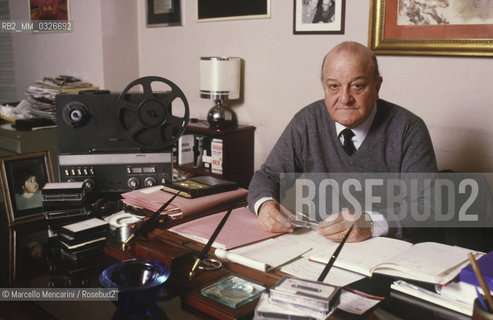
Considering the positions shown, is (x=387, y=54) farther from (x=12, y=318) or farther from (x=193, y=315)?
(x=12, y=318)

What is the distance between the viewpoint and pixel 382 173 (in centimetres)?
180

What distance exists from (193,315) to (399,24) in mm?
2167

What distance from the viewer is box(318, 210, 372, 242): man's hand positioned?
1.32 meters

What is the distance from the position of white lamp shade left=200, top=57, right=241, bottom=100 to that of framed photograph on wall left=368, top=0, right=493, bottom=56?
99 cm

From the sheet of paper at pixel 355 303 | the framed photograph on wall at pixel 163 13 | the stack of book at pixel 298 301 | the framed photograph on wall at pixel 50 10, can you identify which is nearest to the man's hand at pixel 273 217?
the sheet of paper at pixel 355 303

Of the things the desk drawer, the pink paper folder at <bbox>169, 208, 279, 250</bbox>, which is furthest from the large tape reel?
the desk drawer

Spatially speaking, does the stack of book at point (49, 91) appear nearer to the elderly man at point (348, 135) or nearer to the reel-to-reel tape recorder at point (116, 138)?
the reel-to-reel tape recorder at point (116, 138)

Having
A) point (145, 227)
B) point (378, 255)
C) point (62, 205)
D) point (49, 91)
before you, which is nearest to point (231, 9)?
point (49, 91)

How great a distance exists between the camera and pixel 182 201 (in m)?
1.57

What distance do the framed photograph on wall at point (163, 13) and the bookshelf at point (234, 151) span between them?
991 mm

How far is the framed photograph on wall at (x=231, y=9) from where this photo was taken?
10.6ft

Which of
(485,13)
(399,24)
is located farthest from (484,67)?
(399,24)

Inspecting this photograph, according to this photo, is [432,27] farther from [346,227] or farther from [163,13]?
[163,13]

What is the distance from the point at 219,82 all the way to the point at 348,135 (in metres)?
1.58
